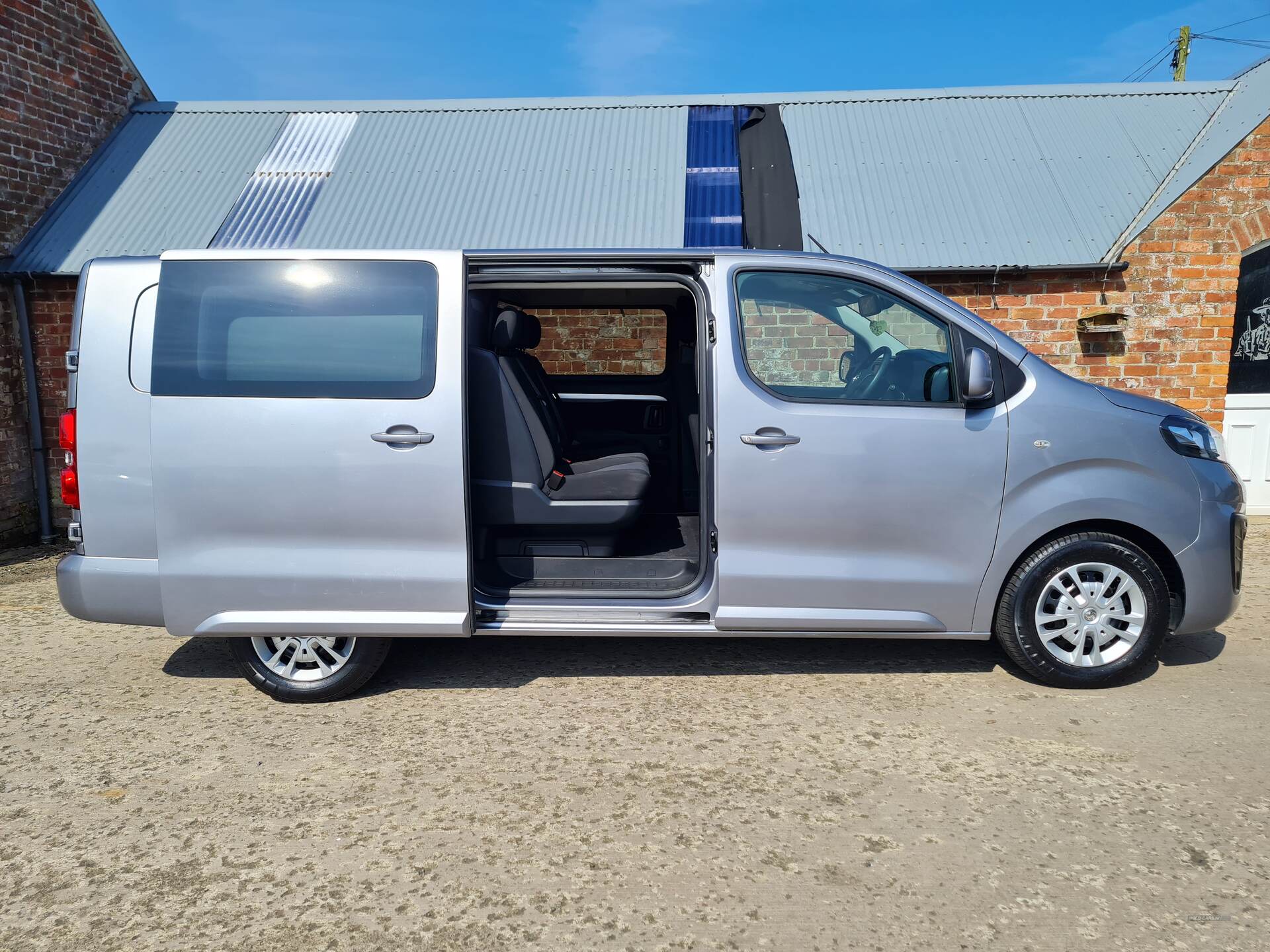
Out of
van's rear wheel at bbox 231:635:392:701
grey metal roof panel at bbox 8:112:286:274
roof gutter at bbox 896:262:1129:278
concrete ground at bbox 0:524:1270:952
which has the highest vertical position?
grey metal roof panel at bbox 8:112:286:274

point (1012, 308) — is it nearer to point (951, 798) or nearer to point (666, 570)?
point (666, 570)

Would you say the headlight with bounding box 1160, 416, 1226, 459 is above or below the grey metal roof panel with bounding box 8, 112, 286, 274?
below

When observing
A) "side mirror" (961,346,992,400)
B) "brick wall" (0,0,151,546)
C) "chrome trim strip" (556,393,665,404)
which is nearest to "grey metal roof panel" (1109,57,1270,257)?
"chrome trim strip" (556,393,665,404)

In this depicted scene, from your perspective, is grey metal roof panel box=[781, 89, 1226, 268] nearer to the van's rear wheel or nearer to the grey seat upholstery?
the grey seat upholstery

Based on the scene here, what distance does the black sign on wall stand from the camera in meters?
8.60

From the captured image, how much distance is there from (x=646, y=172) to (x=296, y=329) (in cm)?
571

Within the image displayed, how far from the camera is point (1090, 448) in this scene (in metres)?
3.57

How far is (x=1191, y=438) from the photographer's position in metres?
3.69

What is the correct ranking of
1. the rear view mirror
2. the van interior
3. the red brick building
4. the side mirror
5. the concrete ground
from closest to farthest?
the concrete ground → the side mirror → the rear view mirror → the van interior → the red brick building

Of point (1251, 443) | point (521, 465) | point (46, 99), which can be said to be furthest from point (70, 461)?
point (1251, 443)

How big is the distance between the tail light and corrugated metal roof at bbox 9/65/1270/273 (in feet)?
15.0

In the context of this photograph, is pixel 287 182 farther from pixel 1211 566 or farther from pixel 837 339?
pixel 1211 566

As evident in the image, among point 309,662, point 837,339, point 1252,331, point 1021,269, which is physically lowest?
point 309,662

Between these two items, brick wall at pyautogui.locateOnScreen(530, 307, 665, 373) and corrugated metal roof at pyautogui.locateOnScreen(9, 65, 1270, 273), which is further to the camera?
corrugated metal roof at pyautogui.locateOnScreen(9, 65, 1270, 273)
